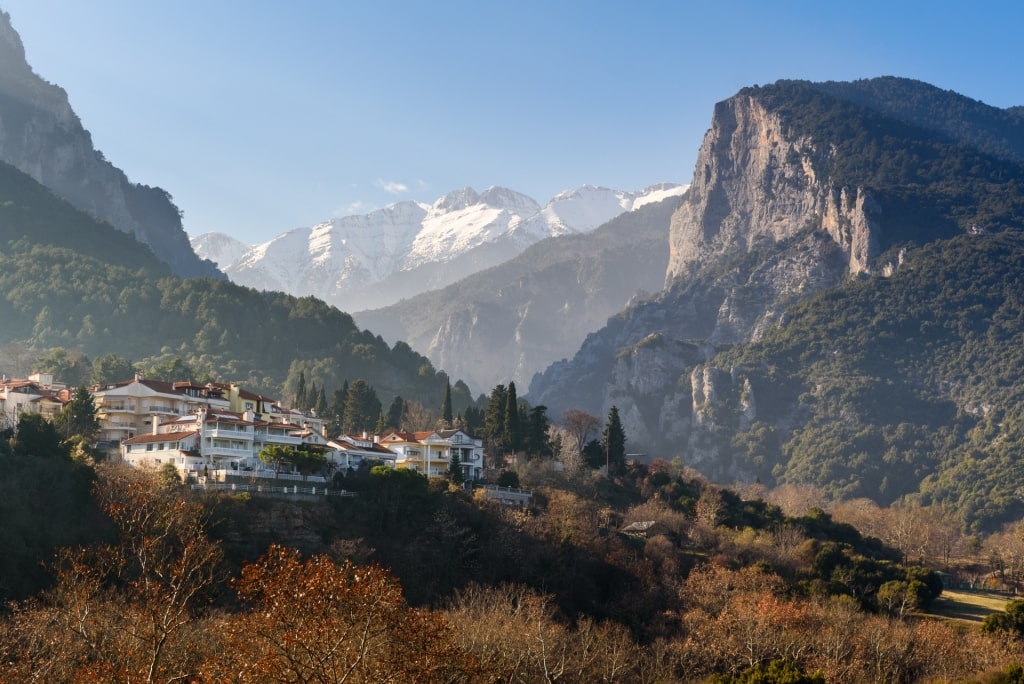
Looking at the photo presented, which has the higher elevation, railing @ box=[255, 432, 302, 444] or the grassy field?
railing @ box=[255, 432, 302, 444]

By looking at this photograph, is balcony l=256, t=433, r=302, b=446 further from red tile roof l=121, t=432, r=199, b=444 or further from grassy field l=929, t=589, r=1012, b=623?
grassy field l=929, t=589, r=1012, b=623

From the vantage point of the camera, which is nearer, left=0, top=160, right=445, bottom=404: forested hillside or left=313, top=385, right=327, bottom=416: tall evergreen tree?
left=313, top=385, right=327, bottom=416: tall evergreen tree

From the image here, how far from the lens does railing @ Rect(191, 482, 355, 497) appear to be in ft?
207

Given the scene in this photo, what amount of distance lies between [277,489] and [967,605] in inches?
1764

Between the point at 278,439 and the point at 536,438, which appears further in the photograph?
the point at 536,438

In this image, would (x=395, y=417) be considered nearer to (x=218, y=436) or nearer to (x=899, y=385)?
(x=218, y=436)

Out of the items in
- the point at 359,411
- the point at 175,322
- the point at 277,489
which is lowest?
the point at 277,489

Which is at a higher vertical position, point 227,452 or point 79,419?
point 79,419

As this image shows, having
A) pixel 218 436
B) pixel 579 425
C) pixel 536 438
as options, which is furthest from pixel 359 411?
pixel 218 436

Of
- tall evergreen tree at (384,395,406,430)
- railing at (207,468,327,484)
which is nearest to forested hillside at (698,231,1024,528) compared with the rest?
tall evergreen tree at (384,395,406,430)

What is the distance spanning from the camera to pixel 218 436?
67562mm

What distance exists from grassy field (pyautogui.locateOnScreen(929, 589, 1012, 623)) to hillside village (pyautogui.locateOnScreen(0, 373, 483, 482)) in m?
31.4

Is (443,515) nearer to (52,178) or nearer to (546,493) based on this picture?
(546,493)

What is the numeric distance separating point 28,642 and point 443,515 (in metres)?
29.3
